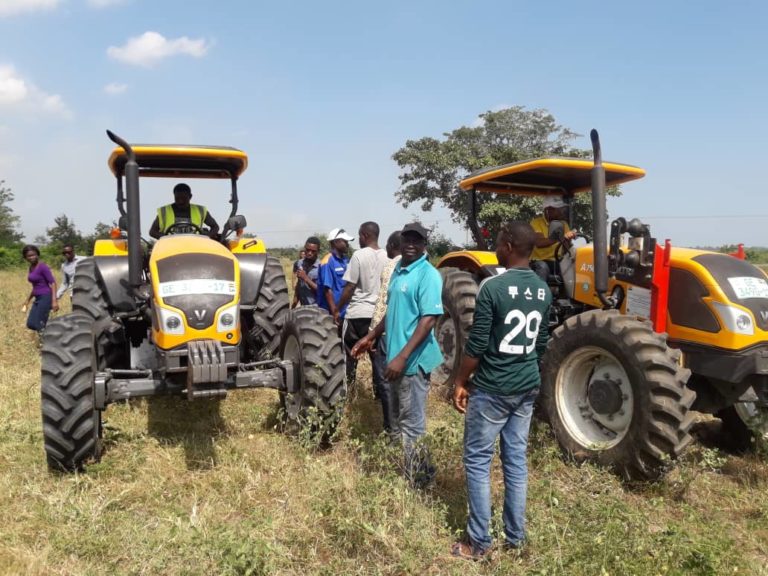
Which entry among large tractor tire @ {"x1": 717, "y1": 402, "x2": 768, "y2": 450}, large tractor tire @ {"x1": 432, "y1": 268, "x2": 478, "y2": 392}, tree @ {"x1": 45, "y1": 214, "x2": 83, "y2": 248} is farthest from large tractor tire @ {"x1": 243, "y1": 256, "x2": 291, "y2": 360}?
tree @ {"x1": 45, "y1": 214, "x2": 83, "y2": 248}

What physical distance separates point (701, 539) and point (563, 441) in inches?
52.0

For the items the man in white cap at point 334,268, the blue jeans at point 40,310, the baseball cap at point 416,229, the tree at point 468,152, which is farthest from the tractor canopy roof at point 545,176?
the tree at point 468,152

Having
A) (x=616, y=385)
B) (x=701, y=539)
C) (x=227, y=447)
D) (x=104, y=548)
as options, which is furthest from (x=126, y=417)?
(x=701, y=539)

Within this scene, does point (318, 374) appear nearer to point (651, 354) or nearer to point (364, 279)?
point (364, 279)

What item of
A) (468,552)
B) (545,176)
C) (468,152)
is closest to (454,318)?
(545,176)

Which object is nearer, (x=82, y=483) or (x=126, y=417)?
(x=82, y=483)

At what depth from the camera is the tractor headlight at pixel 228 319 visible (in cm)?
421

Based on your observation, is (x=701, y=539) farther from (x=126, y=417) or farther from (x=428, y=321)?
(x=126, y=417)

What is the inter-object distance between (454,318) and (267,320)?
1.94m

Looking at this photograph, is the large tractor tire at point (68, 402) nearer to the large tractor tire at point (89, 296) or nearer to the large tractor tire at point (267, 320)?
the large tractor tire at point (89, 296)

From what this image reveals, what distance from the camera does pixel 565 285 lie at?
229 inches

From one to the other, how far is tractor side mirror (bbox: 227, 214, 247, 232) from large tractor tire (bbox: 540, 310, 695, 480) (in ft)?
9.77

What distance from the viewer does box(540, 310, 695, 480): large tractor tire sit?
151 inches

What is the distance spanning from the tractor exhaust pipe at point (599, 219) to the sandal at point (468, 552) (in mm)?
2101
